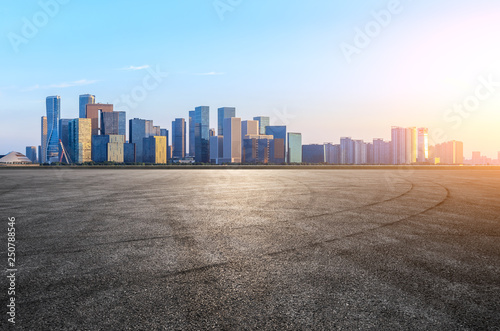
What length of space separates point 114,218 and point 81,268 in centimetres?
513

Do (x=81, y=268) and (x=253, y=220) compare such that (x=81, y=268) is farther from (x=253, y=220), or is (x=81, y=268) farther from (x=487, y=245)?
(x=487, y=245)

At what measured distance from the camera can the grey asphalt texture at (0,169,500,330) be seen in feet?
13.7

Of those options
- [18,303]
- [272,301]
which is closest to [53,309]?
[18,303]

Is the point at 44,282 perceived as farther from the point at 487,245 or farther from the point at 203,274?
the point at 487,245

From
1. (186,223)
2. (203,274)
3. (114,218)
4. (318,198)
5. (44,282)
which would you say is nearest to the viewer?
(44,282)

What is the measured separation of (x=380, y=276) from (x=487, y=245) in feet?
12.8

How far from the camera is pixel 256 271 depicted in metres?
5.87

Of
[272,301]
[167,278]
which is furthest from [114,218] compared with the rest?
[272,301]

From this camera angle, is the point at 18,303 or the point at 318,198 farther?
the point at 318,198

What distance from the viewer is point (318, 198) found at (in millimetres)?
16391

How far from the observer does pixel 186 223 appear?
10227mm

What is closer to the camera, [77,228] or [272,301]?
[272,301]

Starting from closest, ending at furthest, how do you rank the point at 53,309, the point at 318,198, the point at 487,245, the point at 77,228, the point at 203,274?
the point at 53,309 → the point at 203,274 → the point at 487,245 → the point at 77,228 → the point at 318,198

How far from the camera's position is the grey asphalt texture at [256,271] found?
13.7 ft
